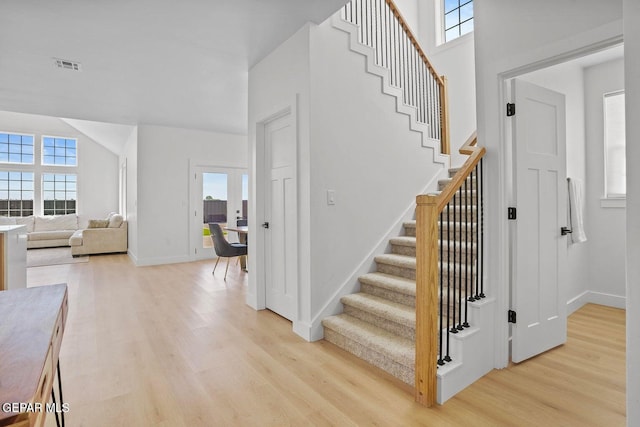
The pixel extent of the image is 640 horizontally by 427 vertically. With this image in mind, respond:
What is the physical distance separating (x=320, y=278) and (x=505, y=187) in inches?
63.3

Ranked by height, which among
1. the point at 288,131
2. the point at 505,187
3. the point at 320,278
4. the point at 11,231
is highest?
the point at 288,131

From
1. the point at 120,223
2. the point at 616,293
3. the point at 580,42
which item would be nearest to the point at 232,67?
the point at 580,42

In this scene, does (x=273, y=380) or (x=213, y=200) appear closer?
(x=273, y=380)

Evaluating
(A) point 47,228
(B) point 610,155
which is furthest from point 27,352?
(A) point 47,228

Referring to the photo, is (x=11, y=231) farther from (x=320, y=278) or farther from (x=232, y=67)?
(x=232, y=67)

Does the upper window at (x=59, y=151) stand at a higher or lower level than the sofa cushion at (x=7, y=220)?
higher

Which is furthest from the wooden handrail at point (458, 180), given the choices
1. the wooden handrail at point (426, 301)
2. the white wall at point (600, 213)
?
the white wall at point (600, 213)

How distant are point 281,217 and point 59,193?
32.4 ft

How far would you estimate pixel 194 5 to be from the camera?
2645 mm

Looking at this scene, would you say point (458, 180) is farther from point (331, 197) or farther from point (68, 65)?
point (68, 65)

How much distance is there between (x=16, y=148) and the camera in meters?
9.38

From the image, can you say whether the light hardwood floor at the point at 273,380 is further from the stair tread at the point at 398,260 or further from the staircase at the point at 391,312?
the stair tread at the point at 398,260

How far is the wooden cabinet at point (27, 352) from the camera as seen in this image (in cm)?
58

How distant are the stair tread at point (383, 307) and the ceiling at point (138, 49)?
2431 mm
